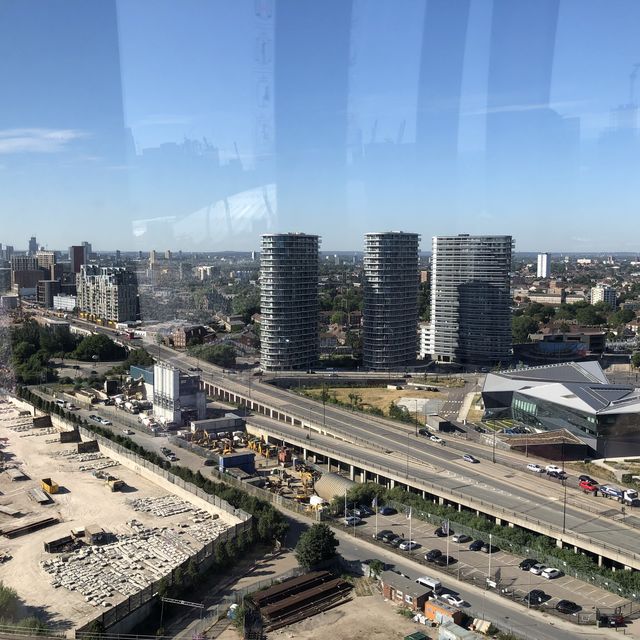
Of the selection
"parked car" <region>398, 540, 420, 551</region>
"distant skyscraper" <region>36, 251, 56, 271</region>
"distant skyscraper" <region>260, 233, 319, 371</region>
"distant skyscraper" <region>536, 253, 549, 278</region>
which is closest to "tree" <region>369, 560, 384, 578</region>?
"parked car" <region>398, 540, 420, 551</region>

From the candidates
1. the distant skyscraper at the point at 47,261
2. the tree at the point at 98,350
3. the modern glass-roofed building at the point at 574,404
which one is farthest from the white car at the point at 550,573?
the distant skyscraper at the point at 47,261

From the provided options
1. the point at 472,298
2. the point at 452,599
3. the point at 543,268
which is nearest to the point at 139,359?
the point at 472,298

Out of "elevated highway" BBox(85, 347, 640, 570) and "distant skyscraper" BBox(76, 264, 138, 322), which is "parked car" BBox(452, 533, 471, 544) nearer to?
"elevated highway" BBox(85, 347, 640, 570)

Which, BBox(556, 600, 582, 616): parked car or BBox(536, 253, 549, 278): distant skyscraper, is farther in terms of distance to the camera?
BBox(536, 253, 549, 278): distant skyscraper

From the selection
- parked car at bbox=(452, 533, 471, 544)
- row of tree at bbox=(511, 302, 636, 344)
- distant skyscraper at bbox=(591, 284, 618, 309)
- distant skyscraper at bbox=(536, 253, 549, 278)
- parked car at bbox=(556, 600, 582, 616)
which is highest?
distant skyscraper at bbox=(536, 253, 549, 278)

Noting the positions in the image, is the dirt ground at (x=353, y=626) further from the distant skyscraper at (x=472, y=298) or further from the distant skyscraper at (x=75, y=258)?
the distant skyscraper at (x=75, y=258)

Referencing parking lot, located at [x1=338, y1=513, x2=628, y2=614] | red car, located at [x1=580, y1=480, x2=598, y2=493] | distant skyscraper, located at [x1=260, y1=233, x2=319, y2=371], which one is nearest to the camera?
parking lot, located at [x1=338, y1=513, x2=628, y2=614]
